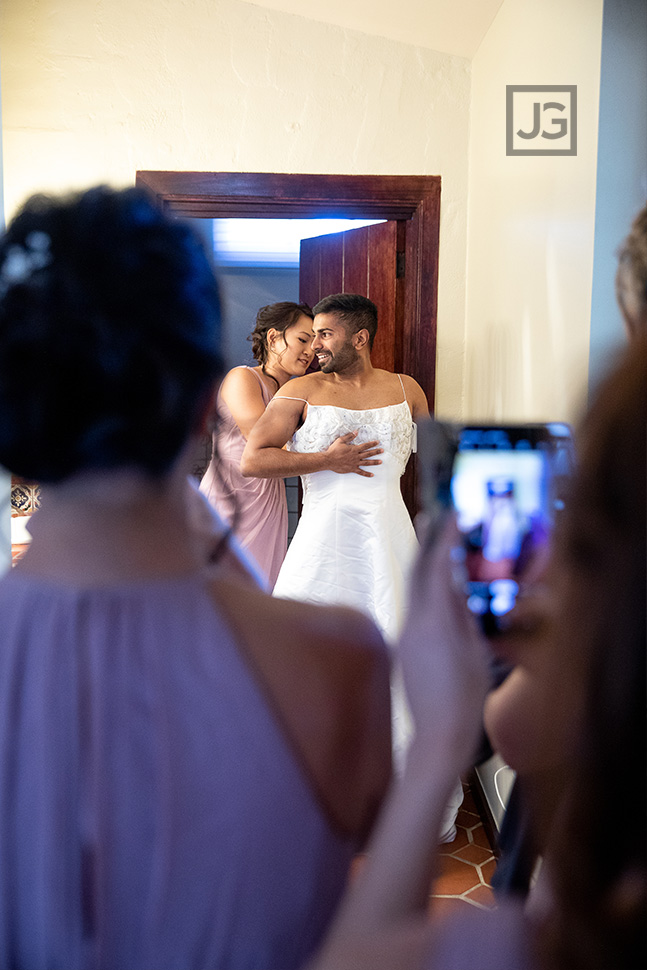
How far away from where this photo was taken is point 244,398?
10.1 ft

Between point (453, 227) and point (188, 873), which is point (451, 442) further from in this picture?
point (453, 227)

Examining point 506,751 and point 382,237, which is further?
point 382,237

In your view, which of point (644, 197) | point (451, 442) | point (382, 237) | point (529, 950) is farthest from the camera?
point (382, 237)

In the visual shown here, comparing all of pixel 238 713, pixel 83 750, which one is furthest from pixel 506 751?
pixel 83 750

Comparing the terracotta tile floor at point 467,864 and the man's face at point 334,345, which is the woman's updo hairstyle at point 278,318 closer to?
the man's face at point 334,345

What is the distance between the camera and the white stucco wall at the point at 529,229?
1647 millimetres

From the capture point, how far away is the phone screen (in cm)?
72

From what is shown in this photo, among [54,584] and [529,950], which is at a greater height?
[54,584]

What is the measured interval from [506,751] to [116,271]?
535 mm

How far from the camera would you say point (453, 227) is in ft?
10.4

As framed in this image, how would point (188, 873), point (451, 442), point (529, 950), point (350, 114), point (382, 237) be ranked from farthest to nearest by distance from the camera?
point (382, 237) < point (350, 114) < point (451, 442) < point (188, 873) < point (529, 950)

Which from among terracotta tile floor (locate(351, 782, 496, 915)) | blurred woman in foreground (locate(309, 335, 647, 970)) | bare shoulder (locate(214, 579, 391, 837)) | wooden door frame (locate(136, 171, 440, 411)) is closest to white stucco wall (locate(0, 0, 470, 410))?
wooden door frame (locate(136, 171, 440, 411))

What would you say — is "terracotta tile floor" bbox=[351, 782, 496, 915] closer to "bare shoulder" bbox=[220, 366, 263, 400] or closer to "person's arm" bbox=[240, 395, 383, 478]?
"person's arm" bbox=[240, 395, 383, 478]
